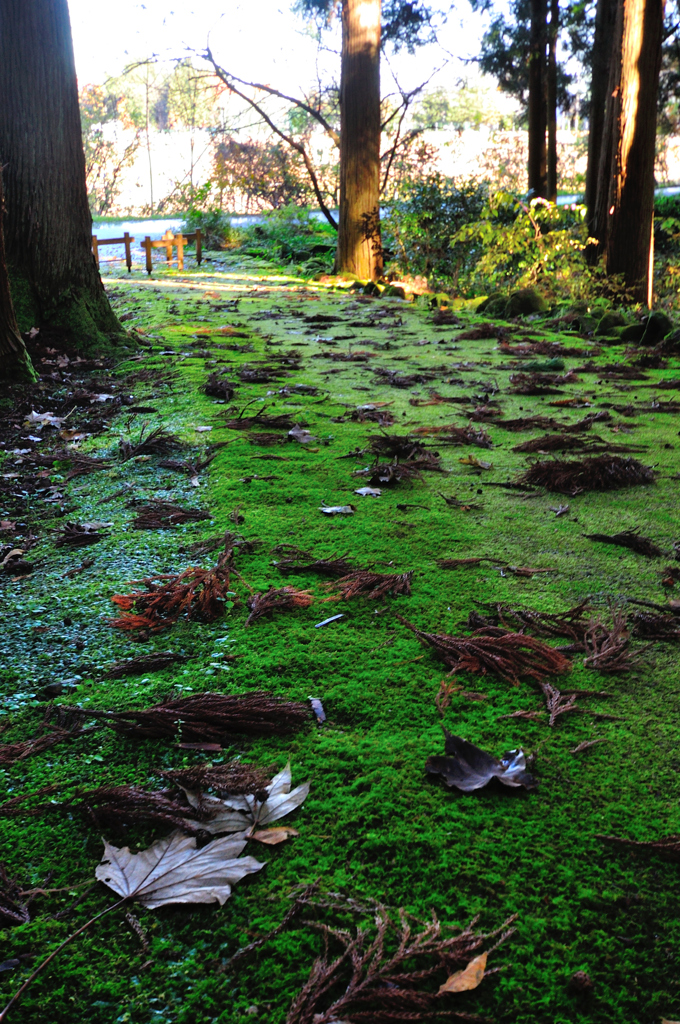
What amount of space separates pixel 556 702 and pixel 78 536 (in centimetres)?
167

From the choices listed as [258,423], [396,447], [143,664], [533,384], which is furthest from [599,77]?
[143,664]

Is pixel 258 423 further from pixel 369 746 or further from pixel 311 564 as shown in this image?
pixel 369 746

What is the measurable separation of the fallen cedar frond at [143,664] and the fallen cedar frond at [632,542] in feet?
4.97

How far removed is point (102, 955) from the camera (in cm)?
99

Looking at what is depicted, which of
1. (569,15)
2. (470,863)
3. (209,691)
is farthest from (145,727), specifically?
(569,15)

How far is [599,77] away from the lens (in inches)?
518

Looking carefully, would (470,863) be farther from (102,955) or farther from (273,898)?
(102,955)

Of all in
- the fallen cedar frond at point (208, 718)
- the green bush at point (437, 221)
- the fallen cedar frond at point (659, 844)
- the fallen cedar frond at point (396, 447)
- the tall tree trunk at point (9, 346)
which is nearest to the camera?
the fallen cedar frond at point (659, 844)

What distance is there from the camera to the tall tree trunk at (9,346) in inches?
159

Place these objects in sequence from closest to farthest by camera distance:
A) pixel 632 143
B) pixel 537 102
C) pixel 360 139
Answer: pixel 632 143 < pixel 360 139 < pixel 537 102

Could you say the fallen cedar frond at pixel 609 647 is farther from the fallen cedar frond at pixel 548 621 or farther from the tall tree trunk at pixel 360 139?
the tall tree trunk at pixel 360 139

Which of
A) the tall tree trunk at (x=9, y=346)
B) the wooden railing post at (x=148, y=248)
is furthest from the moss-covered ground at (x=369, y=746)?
the wooden railing post at (x=148, y=248)

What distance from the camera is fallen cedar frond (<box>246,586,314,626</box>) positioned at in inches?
75.1

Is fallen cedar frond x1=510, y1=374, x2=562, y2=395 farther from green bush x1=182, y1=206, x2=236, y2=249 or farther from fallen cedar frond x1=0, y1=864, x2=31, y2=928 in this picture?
green bush x1=182, y1=206, x2=236, y2=249
